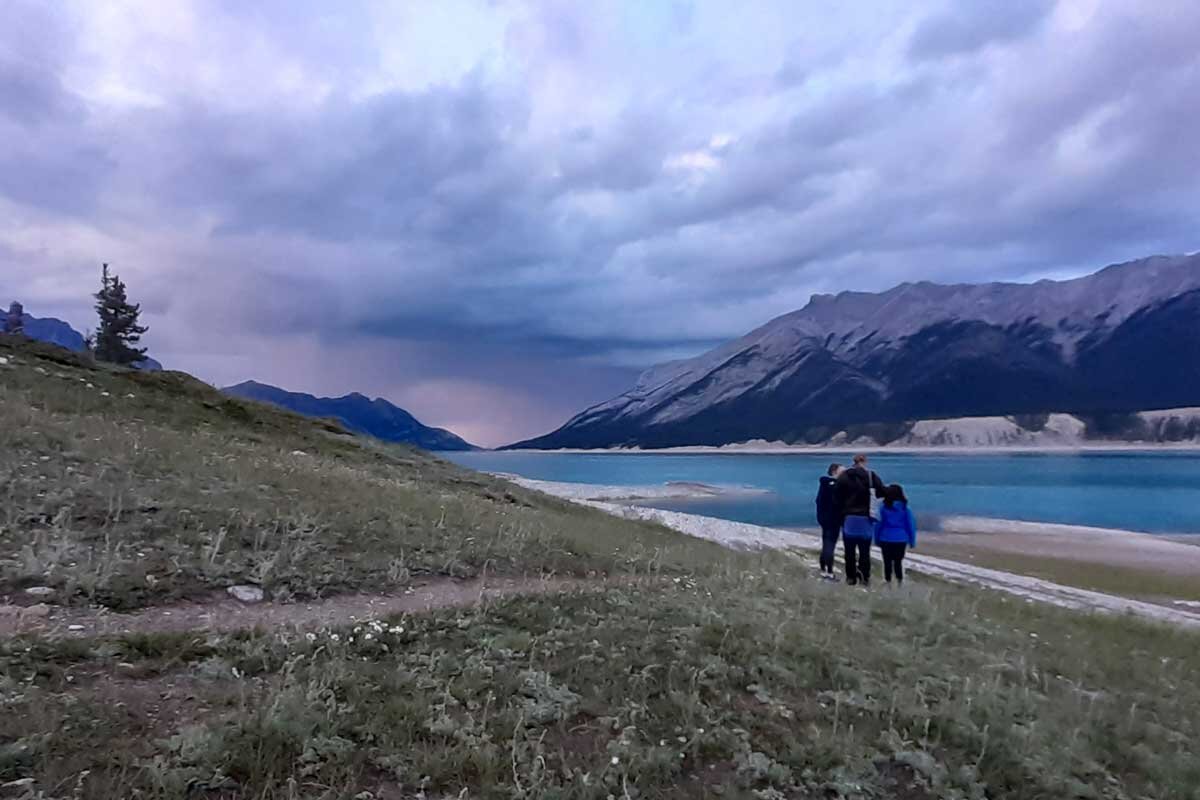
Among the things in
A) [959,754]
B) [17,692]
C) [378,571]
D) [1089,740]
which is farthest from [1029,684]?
[17,692]

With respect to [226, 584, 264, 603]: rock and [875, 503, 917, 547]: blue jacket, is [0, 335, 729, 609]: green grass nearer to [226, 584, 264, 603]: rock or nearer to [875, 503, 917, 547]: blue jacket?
[226, 584, 264, 603]: rock

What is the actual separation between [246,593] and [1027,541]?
4718 centimetres

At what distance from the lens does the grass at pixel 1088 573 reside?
29328mm

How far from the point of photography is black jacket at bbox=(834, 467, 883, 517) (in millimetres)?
15359

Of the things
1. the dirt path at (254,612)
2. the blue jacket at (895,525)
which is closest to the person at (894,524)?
the blue jacket at (895,525)

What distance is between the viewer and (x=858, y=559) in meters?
16.1

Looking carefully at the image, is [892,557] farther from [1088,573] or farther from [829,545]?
[1088,573]

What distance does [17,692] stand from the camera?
5.05 m

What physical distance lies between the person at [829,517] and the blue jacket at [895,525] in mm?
1684

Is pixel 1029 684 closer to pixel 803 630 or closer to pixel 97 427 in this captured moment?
pixel 803 630

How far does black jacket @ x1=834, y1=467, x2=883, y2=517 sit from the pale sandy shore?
10487 mm

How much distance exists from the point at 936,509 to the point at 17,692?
225ft

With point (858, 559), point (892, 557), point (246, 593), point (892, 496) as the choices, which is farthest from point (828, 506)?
point (246, 593)

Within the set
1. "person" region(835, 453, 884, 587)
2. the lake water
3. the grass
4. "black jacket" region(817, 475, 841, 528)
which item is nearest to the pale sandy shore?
the grass
